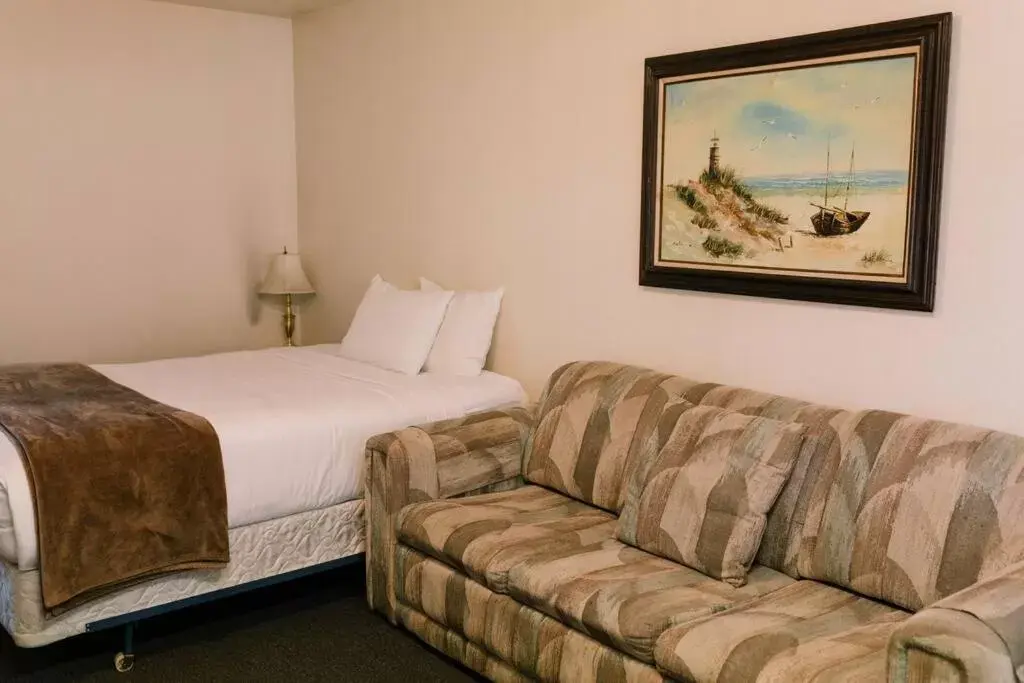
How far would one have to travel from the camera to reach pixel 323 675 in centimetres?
292

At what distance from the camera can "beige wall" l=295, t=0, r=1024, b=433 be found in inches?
99.7

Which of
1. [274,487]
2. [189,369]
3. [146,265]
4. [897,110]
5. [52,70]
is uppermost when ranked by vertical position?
[52,70]

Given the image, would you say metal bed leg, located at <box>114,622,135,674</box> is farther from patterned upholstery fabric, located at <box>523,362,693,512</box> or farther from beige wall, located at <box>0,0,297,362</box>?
beige wall, located at <box>0,0,297,362</box>

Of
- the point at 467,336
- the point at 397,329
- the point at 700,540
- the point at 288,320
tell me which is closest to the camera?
the point at 700,540

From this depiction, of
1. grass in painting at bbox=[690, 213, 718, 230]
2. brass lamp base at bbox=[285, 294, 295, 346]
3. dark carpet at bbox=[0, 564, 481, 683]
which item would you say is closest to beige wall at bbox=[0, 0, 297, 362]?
brass lamp base at bbox=[285, 294, 295, 346]

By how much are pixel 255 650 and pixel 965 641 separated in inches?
85.4

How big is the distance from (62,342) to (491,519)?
2781 millimetres

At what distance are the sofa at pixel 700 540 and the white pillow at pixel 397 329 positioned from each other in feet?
2.43

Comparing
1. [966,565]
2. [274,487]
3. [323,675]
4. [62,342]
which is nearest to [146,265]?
[62,342]

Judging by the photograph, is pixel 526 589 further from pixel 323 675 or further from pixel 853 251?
pixel 853 251

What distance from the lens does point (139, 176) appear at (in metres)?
4.83

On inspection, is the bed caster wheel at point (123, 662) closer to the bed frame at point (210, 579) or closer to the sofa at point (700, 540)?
the bed frame at point (210, 579)

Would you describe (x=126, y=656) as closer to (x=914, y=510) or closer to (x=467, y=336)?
(x=467, y=336)

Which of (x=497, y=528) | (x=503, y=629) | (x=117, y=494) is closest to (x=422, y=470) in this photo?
(x=497, y=528)
